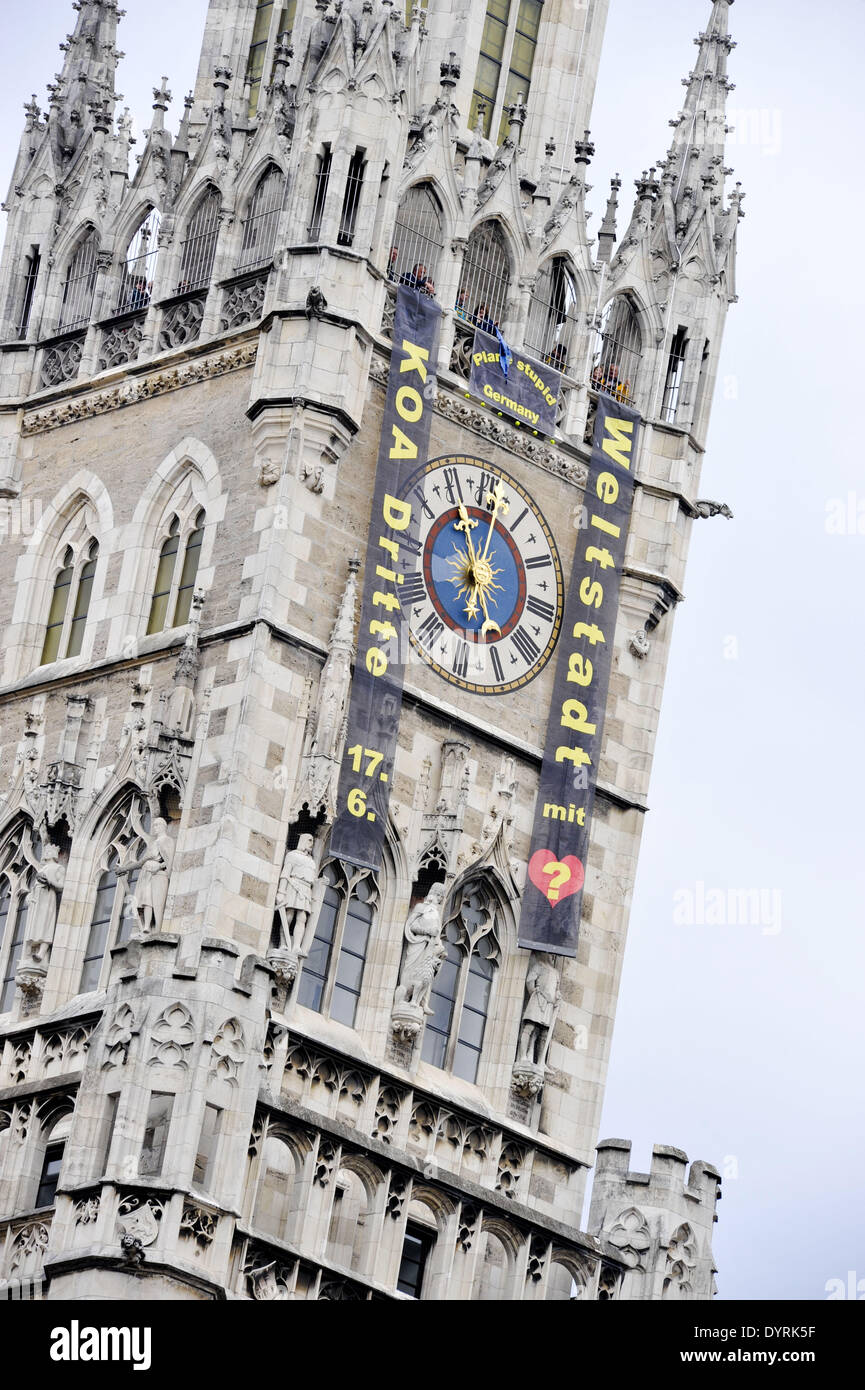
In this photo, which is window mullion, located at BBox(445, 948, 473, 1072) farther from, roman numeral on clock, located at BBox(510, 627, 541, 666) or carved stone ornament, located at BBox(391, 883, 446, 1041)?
roman numeral on clock, located at BBox(510, 627, 541, 666)

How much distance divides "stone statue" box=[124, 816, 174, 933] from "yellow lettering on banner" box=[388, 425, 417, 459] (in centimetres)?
534

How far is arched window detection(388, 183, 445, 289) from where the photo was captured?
5625cm

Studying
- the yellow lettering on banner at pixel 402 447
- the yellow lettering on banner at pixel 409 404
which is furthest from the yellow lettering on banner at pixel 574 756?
the yellow lettering on banner at pixel 409 404

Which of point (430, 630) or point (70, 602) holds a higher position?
point (70, 602)

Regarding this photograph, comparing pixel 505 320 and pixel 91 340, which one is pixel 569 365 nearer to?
pixel 505 320

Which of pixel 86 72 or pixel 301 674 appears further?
pixel 86 72

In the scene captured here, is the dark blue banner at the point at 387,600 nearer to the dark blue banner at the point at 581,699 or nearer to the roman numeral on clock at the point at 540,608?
the roman numeral on clock at the point at 540,608

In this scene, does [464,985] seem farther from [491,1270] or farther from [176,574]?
[176,574]

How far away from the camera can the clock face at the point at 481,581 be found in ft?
180

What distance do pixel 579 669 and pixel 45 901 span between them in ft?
23.4

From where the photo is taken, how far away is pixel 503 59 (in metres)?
59.6

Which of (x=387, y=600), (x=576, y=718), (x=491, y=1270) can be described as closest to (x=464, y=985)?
(x=491, y=1270)

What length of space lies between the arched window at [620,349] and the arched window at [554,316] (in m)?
0.50
